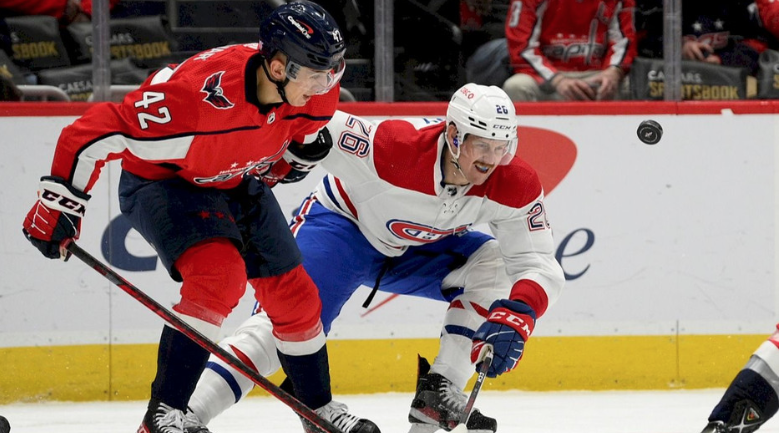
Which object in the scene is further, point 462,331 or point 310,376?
point 462,331

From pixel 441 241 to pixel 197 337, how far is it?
99cm

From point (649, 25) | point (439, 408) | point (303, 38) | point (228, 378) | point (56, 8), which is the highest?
point (303, 38)

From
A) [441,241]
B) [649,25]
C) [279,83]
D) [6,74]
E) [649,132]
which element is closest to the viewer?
[279,83]

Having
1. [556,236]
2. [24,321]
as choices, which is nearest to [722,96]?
[556,236]

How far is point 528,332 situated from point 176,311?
94 centimetres

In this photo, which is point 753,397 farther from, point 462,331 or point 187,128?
point 187,128

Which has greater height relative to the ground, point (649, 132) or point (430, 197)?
point (430, 197)

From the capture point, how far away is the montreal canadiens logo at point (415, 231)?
3533 mm

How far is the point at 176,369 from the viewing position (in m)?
3.00

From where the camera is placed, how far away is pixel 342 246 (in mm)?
3574

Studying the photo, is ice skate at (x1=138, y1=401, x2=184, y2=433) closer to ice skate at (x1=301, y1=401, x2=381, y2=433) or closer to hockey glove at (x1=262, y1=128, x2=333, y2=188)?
ice skate at (x1=301, y1=401, x2=381, y2=433)

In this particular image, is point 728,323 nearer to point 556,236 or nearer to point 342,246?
point 556,236

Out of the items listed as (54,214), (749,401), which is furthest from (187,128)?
(749,401)

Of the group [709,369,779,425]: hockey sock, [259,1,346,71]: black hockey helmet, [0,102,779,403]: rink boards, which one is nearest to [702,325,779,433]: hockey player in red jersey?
[709,369,779,425]: hockey sock
